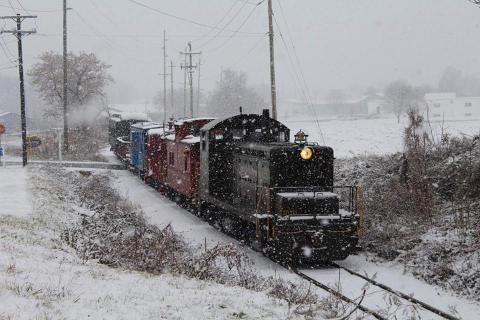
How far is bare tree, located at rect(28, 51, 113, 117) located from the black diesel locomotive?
4886 centimetres

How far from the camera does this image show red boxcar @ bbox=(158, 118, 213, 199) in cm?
1780

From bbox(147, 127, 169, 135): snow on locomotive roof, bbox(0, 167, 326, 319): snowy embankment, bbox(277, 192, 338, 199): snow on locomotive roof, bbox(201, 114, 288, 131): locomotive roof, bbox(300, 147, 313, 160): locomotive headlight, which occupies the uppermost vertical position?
bbox(201, 114, 288, 131): locomotive roof

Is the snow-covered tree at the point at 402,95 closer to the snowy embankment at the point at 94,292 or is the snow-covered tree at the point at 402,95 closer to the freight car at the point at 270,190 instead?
the freight car at the point at 270,190

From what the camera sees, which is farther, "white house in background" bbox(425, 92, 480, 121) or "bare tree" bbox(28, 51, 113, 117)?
"white house in background" bbox(425, 92, 480, 121)

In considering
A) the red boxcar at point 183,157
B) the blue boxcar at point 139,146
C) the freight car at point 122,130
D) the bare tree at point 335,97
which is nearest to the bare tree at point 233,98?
the freight car at point 122,130

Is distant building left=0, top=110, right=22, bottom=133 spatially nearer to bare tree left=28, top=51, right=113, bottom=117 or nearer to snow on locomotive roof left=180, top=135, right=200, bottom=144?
bare tree left=28, top=51, right=113, bottom=117

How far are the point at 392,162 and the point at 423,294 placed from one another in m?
9.67

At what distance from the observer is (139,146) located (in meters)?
29.2

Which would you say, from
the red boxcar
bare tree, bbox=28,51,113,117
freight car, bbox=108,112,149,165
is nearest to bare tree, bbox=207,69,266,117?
bare tree, bbox=28,51,113,117

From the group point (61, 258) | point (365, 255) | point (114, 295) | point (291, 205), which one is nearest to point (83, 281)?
point (114, 295)

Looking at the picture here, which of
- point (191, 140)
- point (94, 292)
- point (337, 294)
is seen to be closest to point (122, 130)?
point (191, 140)

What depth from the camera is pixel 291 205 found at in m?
12.4

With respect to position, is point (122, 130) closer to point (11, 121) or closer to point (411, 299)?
point (411, 299)

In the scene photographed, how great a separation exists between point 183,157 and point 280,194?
283 inches
